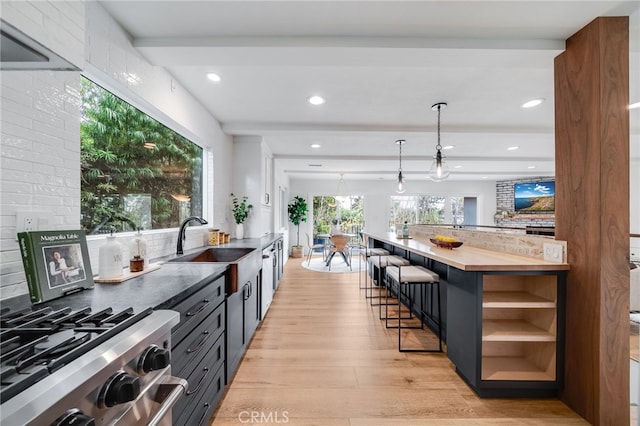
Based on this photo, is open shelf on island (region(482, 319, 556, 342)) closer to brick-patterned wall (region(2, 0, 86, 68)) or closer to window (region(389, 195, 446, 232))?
brick-patterned wall (region(2, 0, 86, 68))

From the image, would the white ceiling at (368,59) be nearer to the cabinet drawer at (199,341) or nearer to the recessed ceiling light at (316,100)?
the recessed ceiling light at (316,100)

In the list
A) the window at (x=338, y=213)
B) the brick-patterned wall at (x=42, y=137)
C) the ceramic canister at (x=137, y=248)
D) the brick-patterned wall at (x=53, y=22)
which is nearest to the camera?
the brick-patterned wall at (x=53, y=22)

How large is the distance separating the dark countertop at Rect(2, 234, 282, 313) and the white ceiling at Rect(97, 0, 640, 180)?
1.53 m

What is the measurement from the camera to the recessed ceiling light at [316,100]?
280cm

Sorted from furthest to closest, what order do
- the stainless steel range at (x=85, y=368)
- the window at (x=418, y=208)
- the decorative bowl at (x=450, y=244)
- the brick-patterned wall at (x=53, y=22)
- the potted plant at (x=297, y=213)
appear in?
the window at (x=418, y=208), the potted plant at (x=297, y=213), the decorative bowl at (x=450, y=244), the brick-patterned wall at (x=53, y=22), the stainless steel range at (x=85, y=368)

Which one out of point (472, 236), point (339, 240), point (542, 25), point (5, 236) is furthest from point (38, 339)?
point (339, 240)

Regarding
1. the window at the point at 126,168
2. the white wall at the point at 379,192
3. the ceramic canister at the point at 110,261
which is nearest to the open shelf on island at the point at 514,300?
the ceramic canister at the point at 110,261

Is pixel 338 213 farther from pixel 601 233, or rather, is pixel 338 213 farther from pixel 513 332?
pixel 601 233

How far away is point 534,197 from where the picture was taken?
7742mm

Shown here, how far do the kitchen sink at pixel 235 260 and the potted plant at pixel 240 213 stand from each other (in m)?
1.06

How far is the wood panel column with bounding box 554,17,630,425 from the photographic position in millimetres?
1552

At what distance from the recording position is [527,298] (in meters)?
1.91

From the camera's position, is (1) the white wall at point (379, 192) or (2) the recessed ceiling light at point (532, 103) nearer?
(2) the recessed ceiling light at point (532, 103)

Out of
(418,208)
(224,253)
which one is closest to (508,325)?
(224,253)
